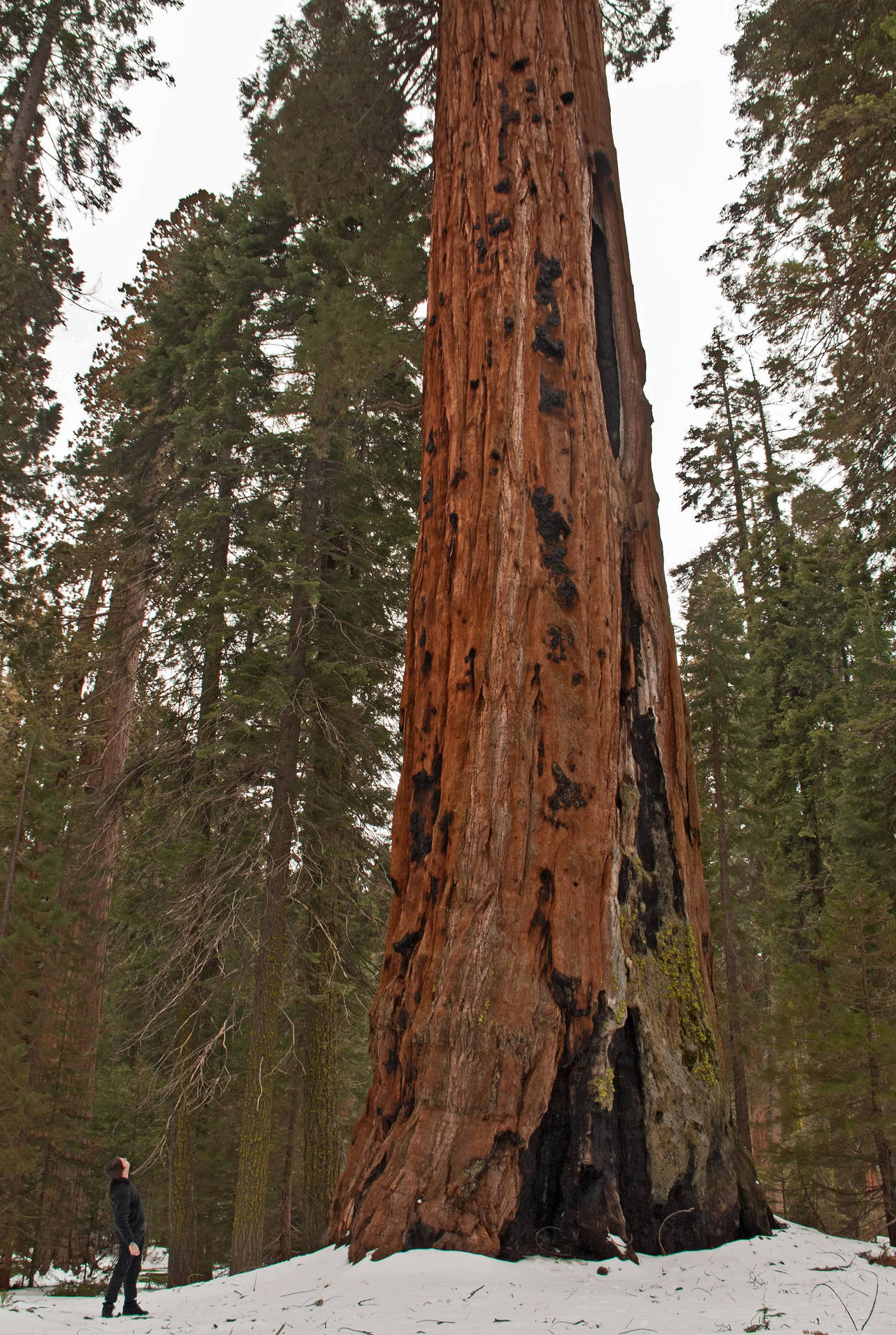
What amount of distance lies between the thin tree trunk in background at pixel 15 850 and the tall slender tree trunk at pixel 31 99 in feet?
25.0

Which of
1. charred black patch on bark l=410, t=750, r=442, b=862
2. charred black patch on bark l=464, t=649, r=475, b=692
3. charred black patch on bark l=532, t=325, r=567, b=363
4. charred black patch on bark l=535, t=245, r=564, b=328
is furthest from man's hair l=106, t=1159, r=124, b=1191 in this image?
charred black patch on bark l=535, t=245, r=564, b=328

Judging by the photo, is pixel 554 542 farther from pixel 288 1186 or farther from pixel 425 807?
pixel 288 1186

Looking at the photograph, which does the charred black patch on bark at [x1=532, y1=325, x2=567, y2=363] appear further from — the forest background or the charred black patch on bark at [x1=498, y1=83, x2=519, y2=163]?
the forest background

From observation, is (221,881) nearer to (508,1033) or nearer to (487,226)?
(508,1033)

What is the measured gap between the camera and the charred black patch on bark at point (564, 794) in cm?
391

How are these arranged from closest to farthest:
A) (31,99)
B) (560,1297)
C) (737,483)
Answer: (560,1297), (31,99), (737,483)

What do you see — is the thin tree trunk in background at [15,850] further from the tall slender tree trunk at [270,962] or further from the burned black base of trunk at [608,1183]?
A: the burned black base of trunk at [608,1183]

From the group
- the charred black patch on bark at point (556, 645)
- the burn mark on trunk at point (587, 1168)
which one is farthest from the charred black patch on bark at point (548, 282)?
the burn mark on trunk at point (587, 1168)

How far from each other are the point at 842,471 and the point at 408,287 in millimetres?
5332

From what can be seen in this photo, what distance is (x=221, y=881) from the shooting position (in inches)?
343

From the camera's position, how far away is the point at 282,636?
380 inches

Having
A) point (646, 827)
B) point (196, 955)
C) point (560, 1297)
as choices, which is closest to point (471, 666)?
point (646, 827)

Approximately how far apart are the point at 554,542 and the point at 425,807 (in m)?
1.50

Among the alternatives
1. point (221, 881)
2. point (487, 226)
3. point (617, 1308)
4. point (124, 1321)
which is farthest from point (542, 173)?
point (221, 881)
